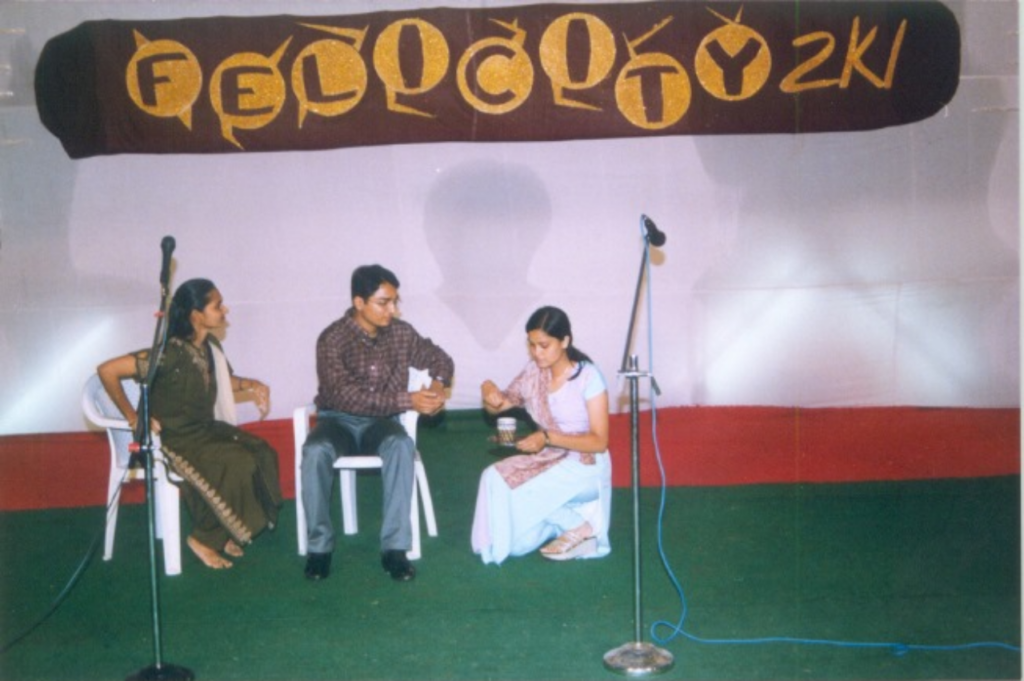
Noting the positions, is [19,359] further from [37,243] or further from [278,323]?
[278,323]

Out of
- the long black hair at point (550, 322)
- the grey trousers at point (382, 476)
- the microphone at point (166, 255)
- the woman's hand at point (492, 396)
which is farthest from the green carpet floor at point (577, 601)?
the microphone at point (166, 255)

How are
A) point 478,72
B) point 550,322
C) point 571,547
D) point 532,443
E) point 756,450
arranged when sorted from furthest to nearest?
1. point 478,72
2. point 756,450
3. point 571,547
4. point 550,322
5. point 532,443

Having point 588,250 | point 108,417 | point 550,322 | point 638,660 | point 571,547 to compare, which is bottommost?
point 638,660

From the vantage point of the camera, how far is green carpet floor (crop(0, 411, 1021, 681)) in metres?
3.31

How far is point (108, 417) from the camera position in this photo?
14.6ft

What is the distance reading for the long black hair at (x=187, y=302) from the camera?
4.34 m

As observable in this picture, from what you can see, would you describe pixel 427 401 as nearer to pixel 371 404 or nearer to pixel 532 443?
pixel 371 404

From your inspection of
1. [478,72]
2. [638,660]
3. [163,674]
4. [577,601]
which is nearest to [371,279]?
[577,601]

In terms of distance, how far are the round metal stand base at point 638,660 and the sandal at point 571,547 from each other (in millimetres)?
920

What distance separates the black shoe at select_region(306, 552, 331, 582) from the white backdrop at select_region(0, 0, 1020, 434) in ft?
9.20

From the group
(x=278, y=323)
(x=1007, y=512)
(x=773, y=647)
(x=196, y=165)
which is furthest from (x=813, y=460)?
(x=196, y=165)

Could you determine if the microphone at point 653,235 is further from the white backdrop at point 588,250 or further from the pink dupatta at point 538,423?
the white backdrop at point 588,250

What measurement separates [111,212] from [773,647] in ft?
15.6

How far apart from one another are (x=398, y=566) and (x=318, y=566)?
0.29m
